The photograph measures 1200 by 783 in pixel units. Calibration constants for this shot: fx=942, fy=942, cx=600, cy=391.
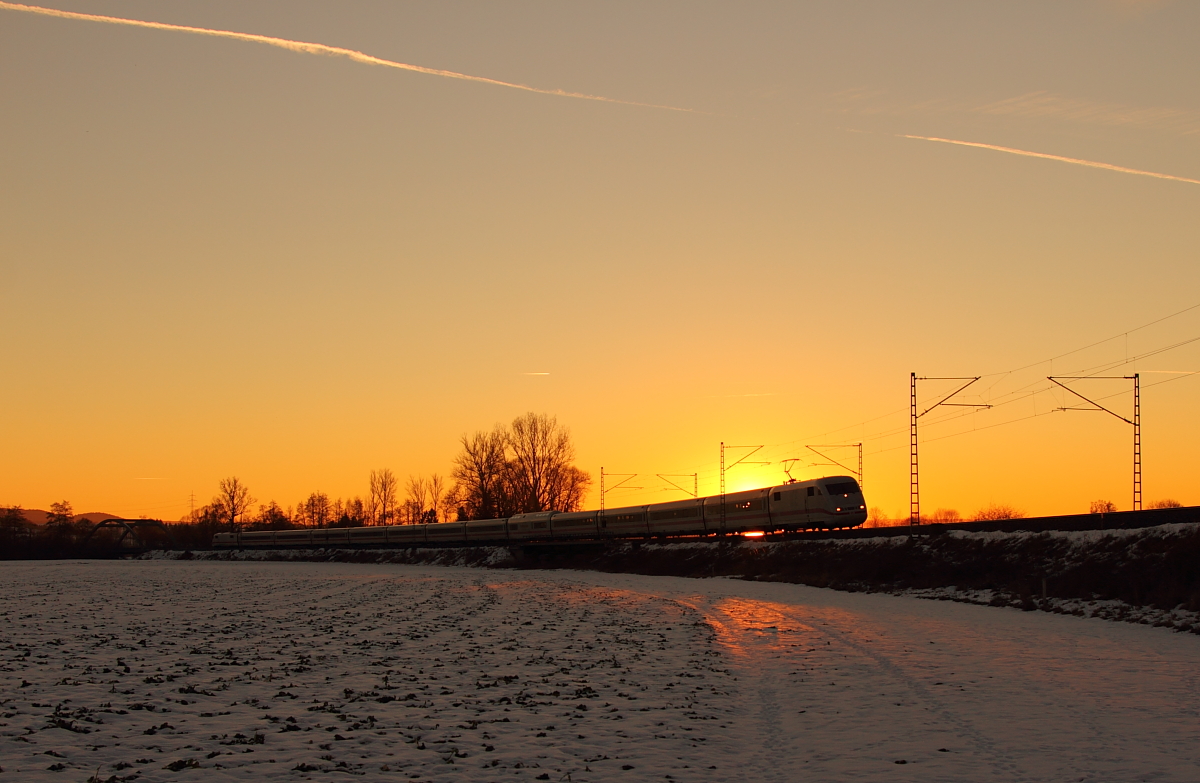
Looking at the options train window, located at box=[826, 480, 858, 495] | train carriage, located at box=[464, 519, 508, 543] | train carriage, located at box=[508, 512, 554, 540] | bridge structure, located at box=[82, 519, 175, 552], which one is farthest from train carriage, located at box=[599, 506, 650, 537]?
bridge structure, located at box=[82, 519, 175, 552]

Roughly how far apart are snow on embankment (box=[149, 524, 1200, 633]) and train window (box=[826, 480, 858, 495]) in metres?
4.92

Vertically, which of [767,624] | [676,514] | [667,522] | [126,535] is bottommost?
[126,535]

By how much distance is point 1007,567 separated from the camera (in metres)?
40.9

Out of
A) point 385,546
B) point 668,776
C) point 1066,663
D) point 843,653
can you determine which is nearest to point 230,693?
point 668,776

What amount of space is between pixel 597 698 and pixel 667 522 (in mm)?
66770

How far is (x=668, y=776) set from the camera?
12.6 meters

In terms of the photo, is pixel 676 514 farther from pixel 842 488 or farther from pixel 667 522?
pixel 842 488

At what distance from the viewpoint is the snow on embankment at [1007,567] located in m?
31.8

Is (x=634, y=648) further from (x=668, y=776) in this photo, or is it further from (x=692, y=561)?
(x=692, y=561)

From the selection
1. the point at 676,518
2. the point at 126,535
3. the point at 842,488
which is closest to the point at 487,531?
the point at 676,518

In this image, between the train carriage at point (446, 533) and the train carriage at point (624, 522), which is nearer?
the train carriage at point (624, 522)

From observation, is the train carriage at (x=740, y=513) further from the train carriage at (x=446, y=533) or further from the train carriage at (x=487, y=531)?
the train carriage at (x=446, y=533)

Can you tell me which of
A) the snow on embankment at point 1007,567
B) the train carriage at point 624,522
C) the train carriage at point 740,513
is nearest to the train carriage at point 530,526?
the train carriage at point 624,522

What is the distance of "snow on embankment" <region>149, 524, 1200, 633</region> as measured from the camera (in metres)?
31.8
